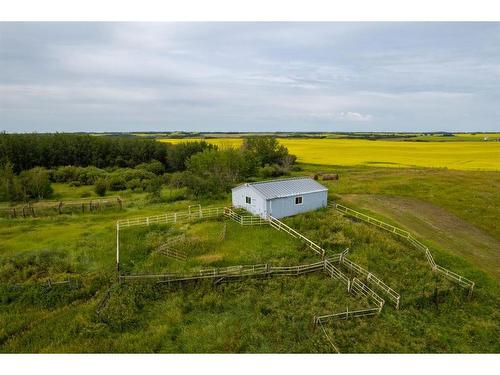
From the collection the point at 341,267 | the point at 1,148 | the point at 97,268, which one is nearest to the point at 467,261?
the point at 341,267

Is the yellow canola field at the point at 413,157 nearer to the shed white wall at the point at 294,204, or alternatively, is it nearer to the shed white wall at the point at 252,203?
the shed white wall at the point at 294,204

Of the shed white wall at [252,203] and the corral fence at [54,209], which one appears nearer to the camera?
the shed white wall at [252,203]

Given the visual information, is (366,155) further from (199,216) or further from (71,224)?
(71,224)

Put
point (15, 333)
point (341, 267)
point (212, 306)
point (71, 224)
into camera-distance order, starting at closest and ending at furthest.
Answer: point (15, 333) < point (212, 306) < point (341, 267) < point (71, 224)

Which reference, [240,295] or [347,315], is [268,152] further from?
[347,315]

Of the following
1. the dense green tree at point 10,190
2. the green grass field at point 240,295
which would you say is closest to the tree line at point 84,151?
the dense green tree at point 10,190

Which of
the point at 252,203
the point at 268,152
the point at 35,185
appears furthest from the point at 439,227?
the point at 35,185
